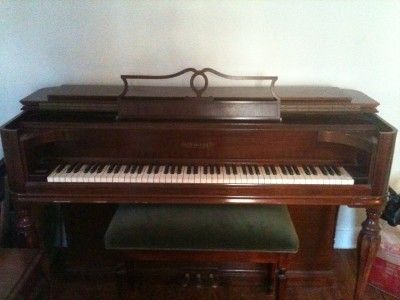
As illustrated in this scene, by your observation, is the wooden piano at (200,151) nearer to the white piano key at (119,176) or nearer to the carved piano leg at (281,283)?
the white piano key at (119,176)

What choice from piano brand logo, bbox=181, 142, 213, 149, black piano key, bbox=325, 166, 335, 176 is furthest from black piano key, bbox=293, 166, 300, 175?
piano brand logo, bbox=181, 142, 213, 149

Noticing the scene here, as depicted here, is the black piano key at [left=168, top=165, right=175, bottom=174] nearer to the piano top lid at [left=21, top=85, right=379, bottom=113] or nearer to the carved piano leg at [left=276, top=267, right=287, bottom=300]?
the piano top lid at [left=21, top=85, right=379, bottom=113]

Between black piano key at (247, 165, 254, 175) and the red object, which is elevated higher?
black piano key at (247, 165, 254, 175)

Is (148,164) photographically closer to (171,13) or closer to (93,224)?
(93,224)

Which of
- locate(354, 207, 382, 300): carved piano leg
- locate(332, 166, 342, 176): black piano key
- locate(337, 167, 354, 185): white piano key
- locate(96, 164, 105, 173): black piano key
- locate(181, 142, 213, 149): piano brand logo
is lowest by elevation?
locate(354, 207, 382, 300): carved piano leg

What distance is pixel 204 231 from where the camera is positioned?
4.85 feet

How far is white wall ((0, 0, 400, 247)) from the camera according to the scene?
5.83 feet

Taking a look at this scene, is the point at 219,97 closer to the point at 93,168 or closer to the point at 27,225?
the point at 93,168

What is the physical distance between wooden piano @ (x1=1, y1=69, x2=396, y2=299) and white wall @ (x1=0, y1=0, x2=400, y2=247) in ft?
0.95

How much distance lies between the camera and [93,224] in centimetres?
192

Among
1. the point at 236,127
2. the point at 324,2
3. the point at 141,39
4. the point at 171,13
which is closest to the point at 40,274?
the point at 236,127

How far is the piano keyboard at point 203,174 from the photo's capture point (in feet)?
4.79

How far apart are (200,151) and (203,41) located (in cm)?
58

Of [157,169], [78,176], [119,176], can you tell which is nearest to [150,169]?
[157,169]
